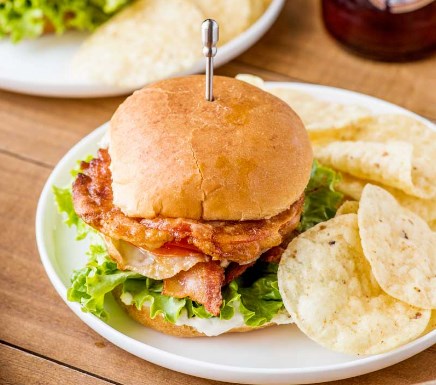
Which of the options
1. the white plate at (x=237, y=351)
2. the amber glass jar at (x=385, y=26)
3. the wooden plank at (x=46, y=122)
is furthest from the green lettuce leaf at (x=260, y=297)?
the amber glass jar at (x=385, y=26)

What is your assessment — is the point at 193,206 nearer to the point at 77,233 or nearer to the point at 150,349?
the point at 150,349

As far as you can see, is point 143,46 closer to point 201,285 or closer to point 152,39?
point 152,39

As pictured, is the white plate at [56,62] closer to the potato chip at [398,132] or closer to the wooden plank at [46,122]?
the wooden plank at [46,122]

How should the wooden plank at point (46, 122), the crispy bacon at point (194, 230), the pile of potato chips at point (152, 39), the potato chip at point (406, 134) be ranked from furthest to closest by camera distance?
the pile of potato chips at point (152, 39) < the wooden plank at point (46, 122) < the potato chip at point (406, 134) < the crispy bacon at point (194, 230)

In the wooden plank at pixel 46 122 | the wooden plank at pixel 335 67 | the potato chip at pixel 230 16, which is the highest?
the potato chip at pixel 230 16

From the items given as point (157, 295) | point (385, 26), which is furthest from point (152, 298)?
point (385, 26)

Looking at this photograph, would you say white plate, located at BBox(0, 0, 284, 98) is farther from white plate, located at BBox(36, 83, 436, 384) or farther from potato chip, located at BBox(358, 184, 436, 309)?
potato chip, located at BBox(358, 184, 436, 309)

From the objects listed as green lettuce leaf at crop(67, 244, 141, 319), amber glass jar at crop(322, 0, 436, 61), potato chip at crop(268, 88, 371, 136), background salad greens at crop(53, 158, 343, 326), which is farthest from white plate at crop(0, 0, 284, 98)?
green lettuce leaf at crop(67, 244, 141, 319)
